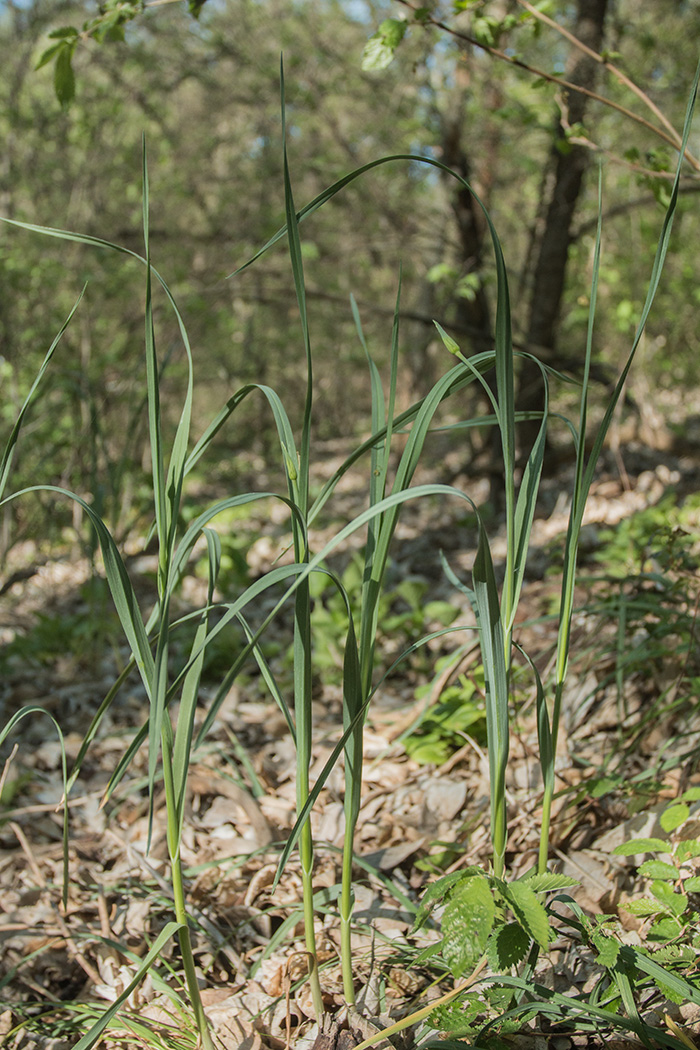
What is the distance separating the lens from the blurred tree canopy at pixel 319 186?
3578 millimetres

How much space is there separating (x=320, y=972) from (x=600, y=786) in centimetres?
49

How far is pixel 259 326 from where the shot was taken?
834cm

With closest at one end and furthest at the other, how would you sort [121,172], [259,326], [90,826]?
[90,826] → [121,172] → [259,326]

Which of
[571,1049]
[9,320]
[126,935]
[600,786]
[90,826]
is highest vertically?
[9,320]

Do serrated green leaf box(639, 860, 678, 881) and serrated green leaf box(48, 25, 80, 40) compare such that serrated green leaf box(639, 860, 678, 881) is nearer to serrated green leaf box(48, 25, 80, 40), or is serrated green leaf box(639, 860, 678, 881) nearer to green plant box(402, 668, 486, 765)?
green plant box(402, 668, 486, 765)

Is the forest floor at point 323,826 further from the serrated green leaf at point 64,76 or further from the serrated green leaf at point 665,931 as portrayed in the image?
the serrated green leaf at point 64,76

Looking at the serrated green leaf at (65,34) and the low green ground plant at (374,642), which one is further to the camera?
the serrated green leaf at (65,34)

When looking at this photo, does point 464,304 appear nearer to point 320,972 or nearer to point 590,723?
point 590,723

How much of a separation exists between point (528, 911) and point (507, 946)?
0.15 ft

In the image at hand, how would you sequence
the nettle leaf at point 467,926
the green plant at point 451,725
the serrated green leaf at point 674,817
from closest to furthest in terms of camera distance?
1. the nettle leaf at point 467,926
2. the serrated green leaf at point 674,817
3. the green plant at point 451,725

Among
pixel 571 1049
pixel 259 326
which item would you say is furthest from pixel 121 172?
pixel 571 1049

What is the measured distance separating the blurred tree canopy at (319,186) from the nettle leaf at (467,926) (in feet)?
5.23

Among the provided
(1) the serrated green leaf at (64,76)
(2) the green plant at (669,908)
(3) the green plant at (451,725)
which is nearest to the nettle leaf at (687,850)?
(2) the green plant at (669,908)

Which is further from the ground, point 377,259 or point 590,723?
point 377,259
